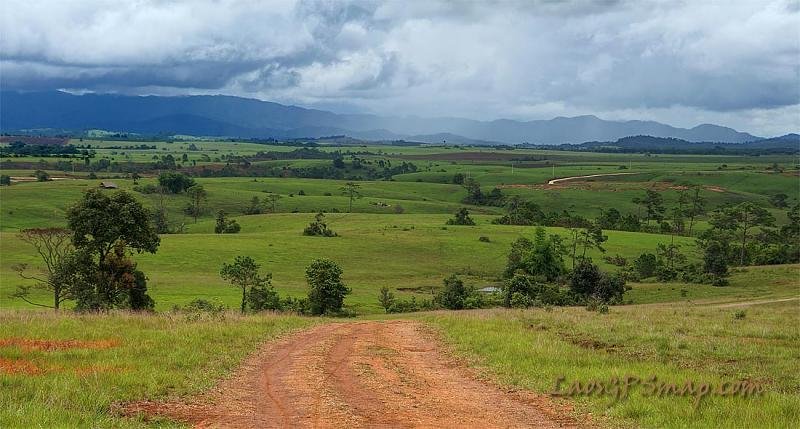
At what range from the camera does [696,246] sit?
120312 millimetres

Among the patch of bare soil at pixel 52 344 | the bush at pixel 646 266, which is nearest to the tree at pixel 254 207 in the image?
the bush at pixel 646 266

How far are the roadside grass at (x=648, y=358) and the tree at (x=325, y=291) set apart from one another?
97.6ft

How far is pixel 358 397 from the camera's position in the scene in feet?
50.6

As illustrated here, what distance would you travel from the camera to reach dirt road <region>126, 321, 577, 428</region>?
1348cm

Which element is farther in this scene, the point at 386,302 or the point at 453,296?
the point at 453,296

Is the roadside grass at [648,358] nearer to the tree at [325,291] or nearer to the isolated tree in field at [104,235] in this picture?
the isolated tree in field at [104,235]

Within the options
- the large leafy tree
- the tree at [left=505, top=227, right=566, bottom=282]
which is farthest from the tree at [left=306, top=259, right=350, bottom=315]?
the tree at [left=505, top=227, right=566, bottom=282]

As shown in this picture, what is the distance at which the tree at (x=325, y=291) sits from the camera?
60781 mm

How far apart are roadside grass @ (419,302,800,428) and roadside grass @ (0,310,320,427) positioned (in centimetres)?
725

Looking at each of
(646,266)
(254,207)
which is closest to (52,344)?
(646,266)

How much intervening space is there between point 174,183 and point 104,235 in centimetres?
14141

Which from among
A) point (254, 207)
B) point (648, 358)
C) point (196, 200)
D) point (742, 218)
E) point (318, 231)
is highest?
point (648, 358)

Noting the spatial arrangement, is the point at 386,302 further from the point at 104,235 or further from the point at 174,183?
the point at 174,183

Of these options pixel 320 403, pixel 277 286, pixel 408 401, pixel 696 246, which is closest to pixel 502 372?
pixel 408 401
